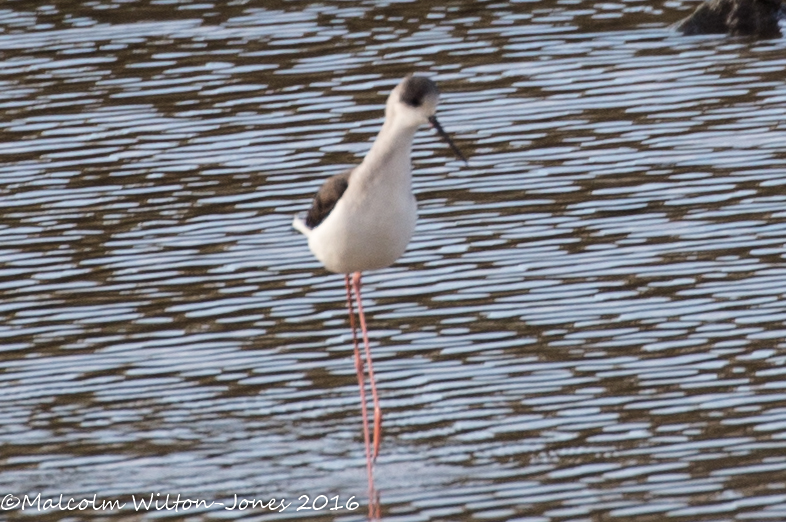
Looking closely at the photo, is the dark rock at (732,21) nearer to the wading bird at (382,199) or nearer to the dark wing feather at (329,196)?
the dark wing feather at (329,196)

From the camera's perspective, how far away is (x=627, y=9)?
19328 millimetres

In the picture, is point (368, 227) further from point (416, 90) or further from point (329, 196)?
point (416, 90)

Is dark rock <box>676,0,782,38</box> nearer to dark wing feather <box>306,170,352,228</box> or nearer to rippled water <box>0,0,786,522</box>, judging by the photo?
rippled water <box>0,0,786,522</box>

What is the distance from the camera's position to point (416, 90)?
316 inches

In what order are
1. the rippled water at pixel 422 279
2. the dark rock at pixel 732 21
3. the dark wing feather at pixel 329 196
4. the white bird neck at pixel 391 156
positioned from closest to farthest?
the white bird neck at pixel 391 156, the rippled water at pixel 422 279, the dark wing feather at pixel 329 196, the dark rock at pixel 732 21

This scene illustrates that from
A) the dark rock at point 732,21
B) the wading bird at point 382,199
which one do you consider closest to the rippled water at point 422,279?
the dark rock at point 732,21

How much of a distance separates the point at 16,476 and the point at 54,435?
558mm

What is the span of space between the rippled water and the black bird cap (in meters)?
1.77

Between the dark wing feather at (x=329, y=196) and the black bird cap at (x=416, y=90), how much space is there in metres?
0.77

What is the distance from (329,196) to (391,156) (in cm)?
65

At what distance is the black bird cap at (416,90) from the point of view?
8008mm

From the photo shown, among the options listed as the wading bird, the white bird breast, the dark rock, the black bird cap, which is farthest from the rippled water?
the black bird cap

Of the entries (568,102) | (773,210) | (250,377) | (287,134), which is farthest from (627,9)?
(250,377)

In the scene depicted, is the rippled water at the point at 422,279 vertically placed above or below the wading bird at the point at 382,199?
below
